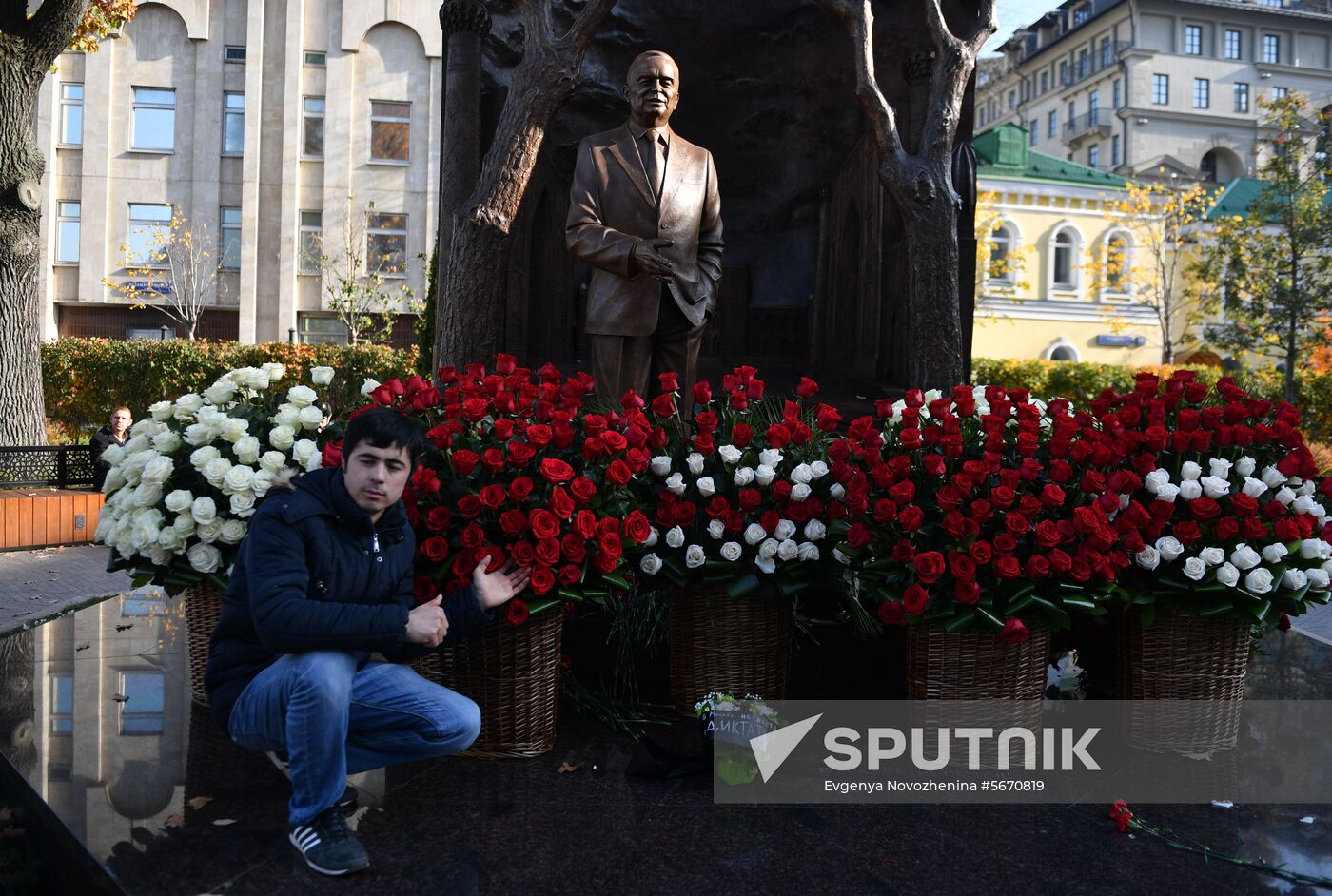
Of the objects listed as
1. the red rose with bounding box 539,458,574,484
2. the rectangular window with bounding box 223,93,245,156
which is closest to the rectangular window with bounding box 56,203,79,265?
the rectangular window with bounding box 223,93,245,156

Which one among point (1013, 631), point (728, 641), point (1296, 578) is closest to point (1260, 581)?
point (1296, 578)

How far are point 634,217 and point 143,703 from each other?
3293mm

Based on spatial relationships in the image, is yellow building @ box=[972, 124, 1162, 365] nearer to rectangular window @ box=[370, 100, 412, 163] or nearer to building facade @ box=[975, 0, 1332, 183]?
building facade @ box=[975, 0, 1332, 183]

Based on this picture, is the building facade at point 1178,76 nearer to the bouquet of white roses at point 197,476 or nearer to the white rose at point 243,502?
the bouquet of white roses at point 197,476

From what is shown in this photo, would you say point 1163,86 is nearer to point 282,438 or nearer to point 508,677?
point 282,438

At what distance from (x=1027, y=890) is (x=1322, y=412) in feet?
69.7

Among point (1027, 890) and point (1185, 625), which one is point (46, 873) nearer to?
point (1027, 890)

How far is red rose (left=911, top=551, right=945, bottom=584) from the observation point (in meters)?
3.68

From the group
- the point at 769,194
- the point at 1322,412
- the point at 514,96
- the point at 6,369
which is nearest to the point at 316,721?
the point at 514,96

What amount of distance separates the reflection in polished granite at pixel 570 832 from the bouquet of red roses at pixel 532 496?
2.19ft

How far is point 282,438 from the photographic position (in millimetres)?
4184

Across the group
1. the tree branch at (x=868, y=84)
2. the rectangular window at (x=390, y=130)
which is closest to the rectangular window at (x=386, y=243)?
the rectangular window at (x=390, y=130)

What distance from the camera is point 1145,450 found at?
401 cm

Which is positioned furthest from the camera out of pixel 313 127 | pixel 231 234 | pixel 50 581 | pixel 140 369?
pixel 231 234
